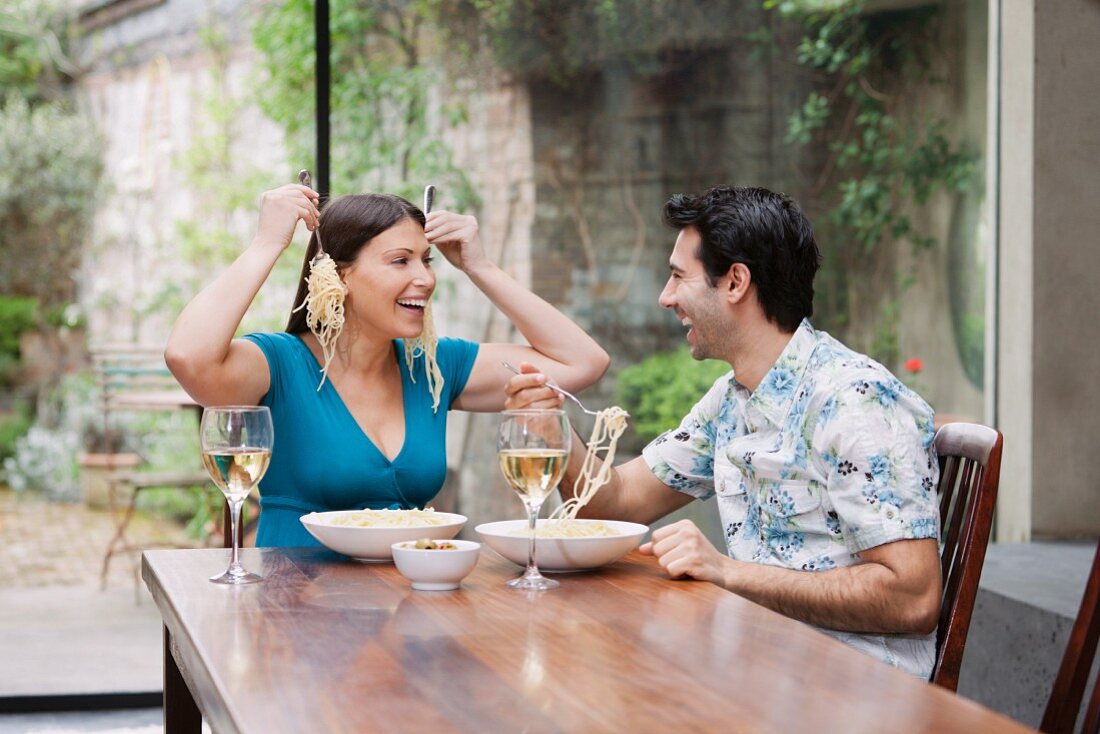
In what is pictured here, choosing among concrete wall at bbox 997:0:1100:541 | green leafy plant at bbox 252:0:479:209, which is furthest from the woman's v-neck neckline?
concrete wall at bbox 997:0:1100:541

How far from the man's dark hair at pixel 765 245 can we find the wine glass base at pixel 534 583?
0.70 metres

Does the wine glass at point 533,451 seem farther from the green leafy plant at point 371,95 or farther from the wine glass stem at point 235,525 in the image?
the green leafy plant at point 371,95

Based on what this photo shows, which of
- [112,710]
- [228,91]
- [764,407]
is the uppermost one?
[228,91]

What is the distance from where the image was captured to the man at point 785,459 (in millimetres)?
1808

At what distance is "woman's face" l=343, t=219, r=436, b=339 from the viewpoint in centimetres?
239

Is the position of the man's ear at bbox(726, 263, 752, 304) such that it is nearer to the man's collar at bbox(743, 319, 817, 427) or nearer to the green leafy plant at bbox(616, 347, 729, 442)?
the man's collar at bbox(743, 319, 817, 427)

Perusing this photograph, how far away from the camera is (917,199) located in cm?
458

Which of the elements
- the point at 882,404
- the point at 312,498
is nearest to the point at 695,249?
the point at 882,404

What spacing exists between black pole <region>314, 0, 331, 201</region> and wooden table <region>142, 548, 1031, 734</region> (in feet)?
7.81

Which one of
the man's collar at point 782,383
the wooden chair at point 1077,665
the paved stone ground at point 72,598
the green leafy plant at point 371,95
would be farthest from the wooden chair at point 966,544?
the paved stone ground at point 72,598

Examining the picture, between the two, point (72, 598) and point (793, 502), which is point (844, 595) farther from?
point (72, 598)

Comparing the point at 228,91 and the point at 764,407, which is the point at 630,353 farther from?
the point at 764,407

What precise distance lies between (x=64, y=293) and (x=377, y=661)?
11.2ft

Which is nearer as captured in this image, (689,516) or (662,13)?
(689,516)
